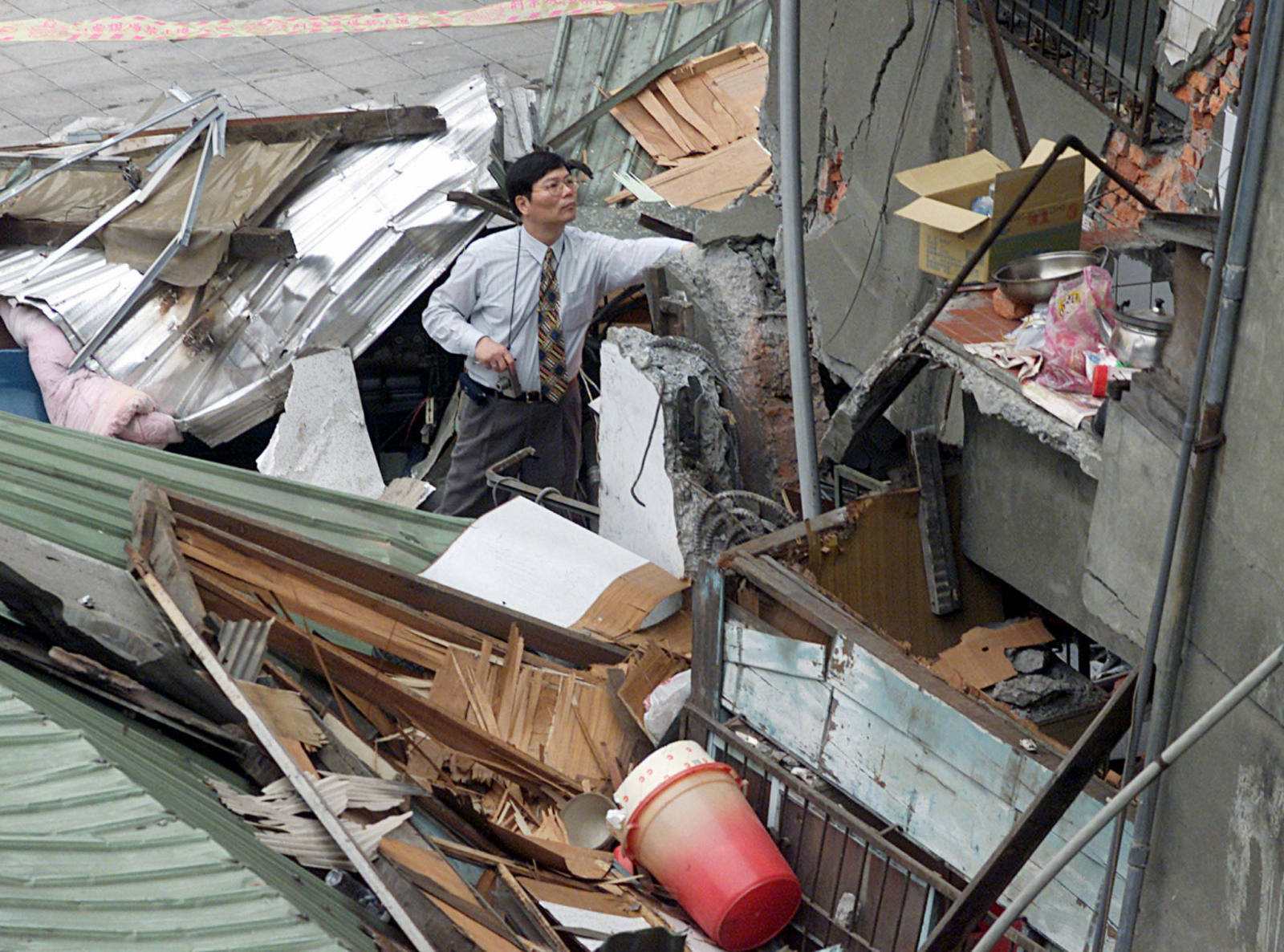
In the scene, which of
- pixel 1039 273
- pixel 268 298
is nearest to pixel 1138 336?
pixel 1039 273

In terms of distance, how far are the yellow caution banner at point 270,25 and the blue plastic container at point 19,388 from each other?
25.2 ft

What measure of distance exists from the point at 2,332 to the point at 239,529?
4546 mm

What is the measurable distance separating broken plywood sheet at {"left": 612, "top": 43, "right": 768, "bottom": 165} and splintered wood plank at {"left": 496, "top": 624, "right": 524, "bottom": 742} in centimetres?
569

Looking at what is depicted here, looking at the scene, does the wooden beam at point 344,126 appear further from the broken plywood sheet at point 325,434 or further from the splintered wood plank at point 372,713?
the splintered wood plank at point 372,713

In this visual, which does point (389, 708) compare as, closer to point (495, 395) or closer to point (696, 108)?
point (495, 395)

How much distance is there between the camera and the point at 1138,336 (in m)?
4.29

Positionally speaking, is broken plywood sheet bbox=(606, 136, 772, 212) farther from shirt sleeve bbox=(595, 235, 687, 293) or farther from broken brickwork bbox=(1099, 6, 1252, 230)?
broken brickwork bbox=(1099, 6, 1252, 230)

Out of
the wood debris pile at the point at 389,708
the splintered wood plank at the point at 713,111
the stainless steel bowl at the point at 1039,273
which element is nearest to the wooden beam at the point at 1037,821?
the wood debris pile at the point at 389,708

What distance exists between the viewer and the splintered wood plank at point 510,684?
5.70 m

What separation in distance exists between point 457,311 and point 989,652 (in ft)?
11.3

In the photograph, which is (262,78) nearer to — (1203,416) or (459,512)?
(459,512)

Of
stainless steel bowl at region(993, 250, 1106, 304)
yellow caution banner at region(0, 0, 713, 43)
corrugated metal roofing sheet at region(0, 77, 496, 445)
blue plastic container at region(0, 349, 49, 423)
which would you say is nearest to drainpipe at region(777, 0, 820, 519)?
stainless steel bowl at region(993, 250, 1106, 304)

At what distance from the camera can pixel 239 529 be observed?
238 inches

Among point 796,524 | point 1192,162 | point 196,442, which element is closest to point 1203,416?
point 796,524
